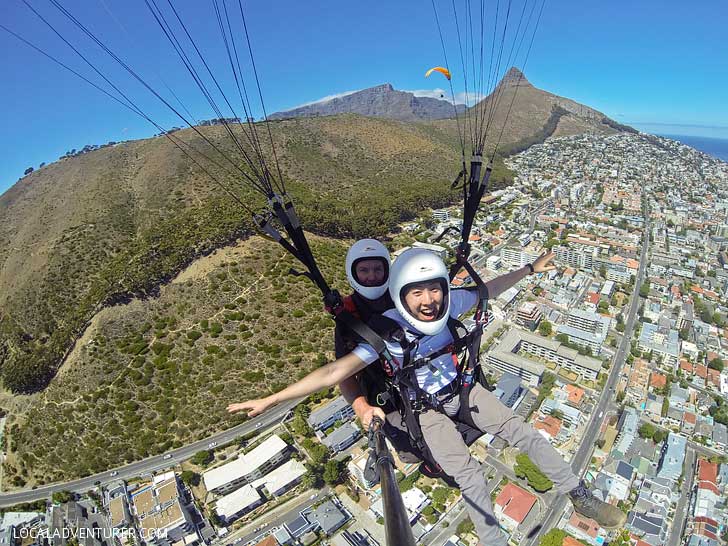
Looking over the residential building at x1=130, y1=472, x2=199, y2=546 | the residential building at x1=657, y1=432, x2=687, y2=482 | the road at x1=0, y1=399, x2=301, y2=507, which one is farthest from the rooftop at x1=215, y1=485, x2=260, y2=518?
the residential building at x1=657, y1=432, x2=687, y2=482

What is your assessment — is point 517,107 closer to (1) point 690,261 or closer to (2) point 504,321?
(1) point 690,261

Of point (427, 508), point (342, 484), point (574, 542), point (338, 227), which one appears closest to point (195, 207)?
point (338, 227)

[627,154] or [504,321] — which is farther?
[627,154]

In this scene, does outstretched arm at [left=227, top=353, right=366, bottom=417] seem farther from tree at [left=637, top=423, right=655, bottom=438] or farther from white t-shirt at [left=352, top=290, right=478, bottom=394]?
tree at [left=637, top=423, right=655, bottom=438]

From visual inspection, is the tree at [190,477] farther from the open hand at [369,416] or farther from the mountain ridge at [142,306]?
the open hand at [369,416]

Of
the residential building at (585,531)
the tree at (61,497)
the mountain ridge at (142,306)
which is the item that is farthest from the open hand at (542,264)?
the tree at (61,497)

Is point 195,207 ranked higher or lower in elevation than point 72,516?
higher

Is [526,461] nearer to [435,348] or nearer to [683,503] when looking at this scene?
[683,503]
